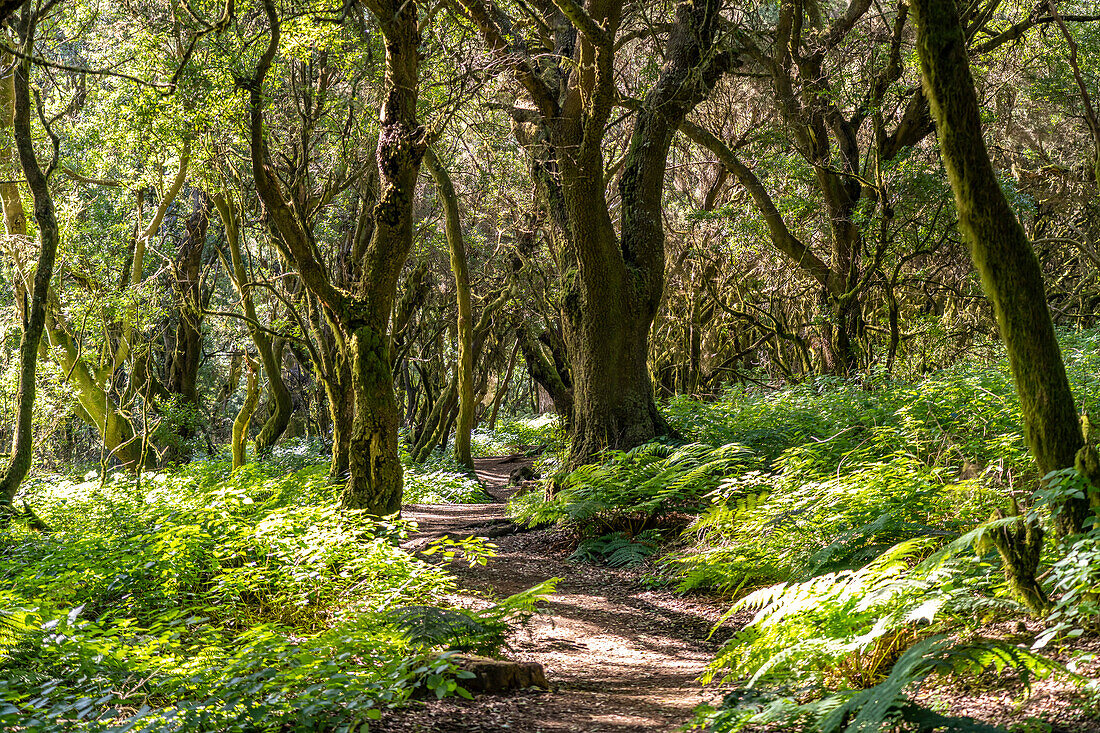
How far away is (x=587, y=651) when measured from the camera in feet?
17.2

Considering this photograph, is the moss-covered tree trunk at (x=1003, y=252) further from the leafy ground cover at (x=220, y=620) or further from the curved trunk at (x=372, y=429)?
the curved trunk at (x=372, y=429)

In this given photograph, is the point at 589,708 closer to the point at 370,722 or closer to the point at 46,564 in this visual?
the point at 370,722

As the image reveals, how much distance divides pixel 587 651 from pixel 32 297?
23.1ft

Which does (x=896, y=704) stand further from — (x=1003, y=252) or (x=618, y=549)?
(x=618, y=549)

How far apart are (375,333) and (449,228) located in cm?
580

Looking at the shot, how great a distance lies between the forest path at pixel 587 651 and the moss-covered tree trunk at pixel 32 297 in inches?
169

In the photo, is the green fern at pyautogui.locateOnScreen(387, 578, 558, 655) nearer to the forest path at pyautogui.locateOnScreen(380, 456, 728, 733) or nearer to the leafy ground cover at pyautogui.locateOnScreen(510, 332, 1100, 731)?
the forest path at pyautogui.locateOnScreen(380, 456, 728, 733)

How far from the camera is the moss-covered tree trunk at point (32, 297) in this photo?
8109mm

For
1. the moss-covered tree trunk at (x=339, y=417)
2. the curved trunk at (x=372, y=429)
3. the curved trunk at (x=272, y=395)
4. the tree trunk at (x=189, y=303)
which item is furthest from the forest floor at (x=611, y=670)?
the tree trunk at (x=189, y=303)

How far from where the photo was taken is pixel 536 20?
30.4 ft

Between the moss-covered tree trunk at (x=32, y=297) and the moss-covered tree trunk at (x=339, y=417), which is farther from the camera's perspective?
the moss-covered tree trunk at (x=339, y=417)

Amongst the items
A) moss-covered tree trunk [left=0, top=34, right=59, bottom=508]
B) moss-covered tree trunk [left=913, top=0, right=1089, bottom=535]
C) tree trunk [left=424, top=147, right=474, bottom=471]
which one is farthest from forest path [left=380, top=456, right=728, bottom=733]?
tree trunk [left=424, top=147, right=474, bottom=471]

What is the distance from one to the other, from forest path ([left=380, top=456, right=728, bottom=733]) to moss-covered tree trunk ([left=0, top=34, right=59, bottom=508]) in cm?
428

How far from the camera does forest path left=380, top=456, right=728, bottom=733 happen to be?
3.64m
